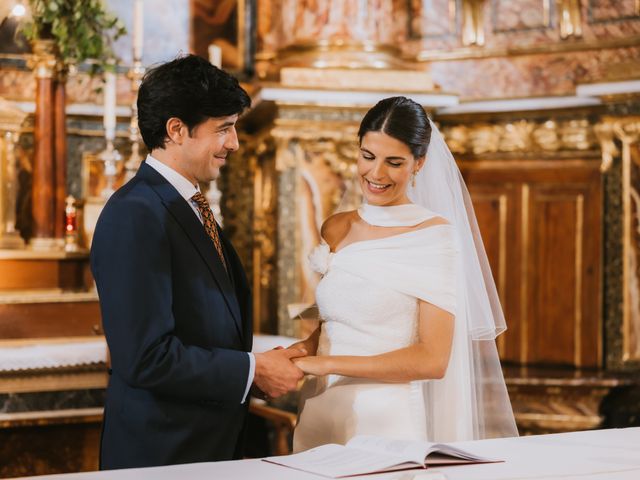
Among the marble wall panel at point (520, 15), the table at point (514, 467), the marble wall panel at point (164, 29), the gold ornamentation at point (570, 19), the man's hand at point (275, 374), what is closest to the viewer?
the table at point (514, 467)

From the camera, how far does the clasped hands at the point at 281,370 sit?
8.65ft

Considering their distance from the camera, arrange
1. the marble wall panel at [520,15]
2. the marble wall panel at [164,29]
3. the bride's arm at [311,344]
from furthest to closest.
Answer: the marble wall panel at [164,29] < the marble wall panel at [520,15] < the bride's arm at [311,344]

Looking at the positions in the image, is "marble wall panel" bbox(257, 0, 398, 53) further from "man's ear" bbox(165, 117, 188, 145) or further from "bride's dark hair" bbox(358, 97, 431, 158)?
"man's ear" bbox(165, 117, 188, 145)

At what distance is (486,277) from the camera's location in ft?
11.7

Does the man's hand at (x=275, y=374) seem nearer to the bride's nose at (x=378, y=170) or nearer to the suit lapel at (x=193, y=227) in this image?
the suit lapel at (x=193, y=227)

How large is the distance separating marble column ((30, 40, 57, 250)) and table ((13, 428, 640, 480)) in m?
3.71

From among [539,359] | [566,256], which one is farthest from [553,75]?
[539,359]

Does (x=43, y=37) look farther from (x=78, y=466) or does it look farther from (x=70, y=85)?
(x=78, y=466)

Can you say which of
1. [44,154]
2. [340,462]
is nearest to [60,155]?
[44,154]

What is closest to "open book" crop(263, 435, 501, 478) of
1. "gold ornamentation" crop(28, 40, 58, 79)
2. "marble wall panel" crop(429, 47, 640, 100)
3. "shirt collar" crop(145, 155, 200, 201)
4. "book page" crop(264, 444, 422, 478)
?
"book page" crop(264, 444, 422, 478)

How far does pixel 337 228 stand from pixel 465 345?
60 cm

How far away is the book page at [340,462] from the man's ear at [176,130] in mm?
931

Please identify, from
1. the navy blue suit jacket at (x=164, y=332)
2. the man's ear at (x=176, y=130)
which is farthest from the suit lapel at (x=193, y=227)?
the man's ear at (x=176, y=130)

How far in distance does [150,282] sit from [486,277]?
1.58 metres
